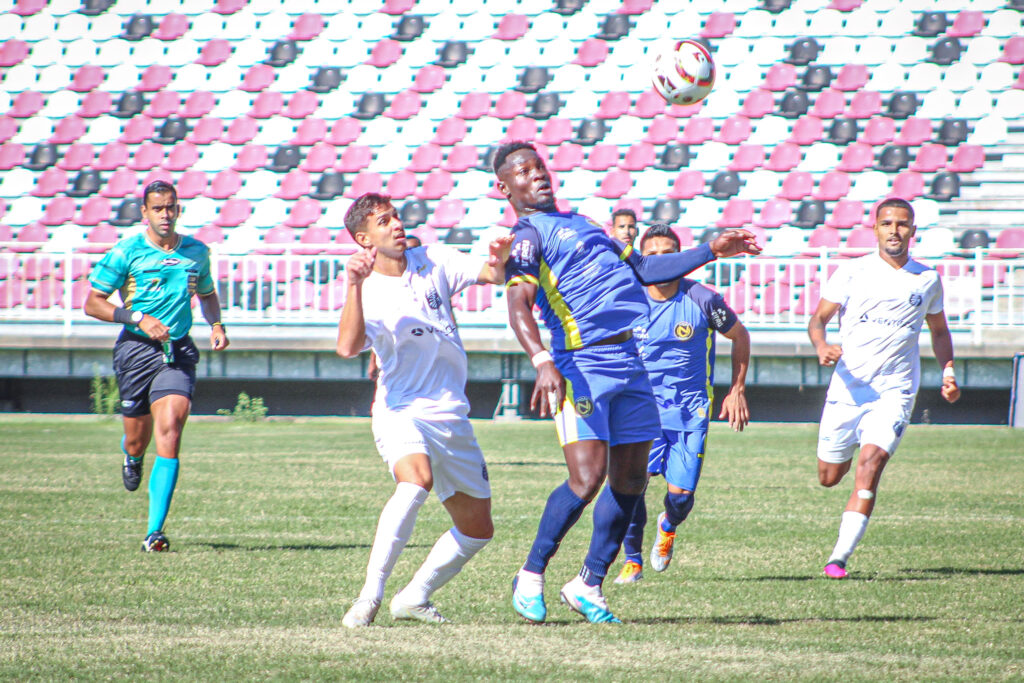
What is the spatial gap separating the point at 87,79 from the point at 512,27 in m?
9.27

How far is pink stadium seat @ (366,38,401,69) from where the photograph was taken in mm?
25031

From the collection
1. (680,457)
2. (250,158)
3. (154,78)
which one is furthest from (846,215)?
(680,457)

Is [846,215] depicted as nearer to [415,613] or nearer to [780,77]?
[780,77]

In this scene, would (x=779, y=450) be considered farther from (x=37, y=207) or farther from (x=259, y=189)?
(x=37, y=207)

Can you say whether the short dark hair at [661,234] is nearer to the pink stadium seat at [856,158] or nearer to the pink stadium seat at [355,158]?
the pink stadium seat at [856,158]

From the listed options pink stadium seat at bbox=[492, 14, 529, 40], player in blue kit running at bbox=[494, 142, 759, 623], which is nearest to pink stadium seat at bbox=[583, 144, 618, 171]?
pink stadium seat at bbox=[492, 14, 529, 40]

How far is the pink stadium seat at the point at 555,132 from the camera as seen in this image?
2308cm

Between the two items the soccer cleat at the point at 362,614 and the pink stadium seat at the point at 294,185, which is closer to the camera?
the soccer cleat at the point at 362,614

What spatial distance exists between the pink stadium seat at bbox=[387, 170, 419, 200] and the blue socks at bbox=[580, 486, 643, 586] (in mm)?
18198

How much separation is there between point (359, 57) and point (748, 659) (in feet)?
74.4

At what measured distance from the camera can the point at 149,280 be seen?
7277mm

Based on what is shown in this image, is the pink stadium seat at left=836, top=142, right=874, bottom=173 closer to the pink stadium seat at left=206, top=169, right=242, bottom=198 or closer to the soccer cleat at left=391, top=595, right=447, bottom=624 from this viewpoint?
the pink stadium seat at left=206, top=169, right=242, bottom=198

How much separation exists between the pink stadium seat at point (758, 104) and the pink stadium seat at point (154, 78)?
479 inches

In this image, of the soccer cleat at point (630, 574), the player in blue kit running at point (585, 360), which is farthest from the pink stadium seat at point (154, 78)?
the player in blue kit running at point (585, 360)
